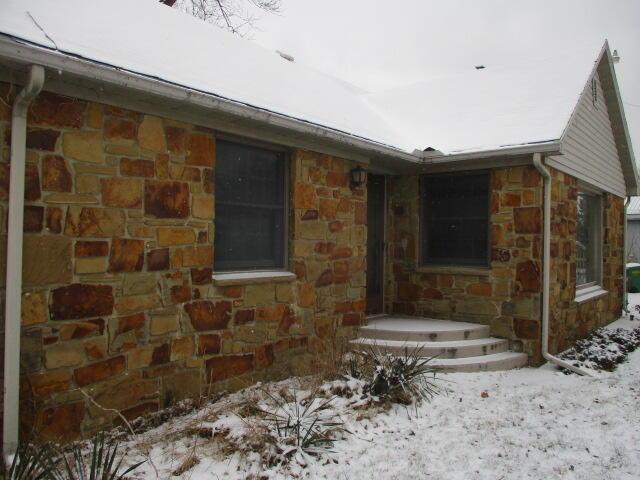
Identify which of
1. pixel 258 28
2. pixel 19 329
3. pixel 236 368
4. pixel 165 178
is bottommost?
pixel 236 368

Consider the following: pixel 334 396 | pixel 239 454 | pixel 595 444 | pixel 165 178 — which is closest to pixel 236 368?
pixel 334 396

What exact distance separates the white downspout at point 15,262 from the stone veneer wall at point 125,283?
0.24 ft

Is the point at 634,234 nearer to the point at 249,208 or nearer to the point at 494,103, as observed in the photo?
the point at 494,103

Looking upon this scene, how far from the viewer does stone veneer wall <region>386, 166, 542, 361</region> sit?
257 inches

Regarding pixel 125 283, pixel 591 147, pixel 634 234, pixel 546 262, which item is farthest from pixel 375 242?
pixel 634 234

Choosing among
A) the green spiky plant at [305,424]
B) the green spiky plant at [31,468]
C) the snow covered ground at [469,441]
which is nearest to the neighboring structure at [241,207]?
the green spiky plant at [31,468]

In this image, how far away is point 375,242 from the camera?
7750 mm

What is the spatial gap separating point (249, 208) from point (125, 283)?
1.64 meters

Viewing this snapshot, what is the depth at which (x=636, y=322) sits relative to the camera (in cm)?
1022

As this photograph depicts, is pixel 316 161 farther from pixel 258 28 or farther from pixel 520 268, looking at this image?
pixel 258 28

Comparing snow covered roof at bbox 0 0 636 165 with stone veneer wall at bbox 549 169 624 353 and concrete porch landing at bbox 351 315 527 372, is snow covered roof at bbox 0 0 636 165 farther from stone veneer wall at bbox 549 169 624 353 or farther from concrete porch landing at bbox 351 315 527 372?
concrete porch landing at bbox 351 315 527 372

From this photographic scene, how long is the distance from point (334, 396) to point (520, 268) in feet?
11.2

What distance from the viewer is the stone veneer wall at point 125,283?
3600 mm

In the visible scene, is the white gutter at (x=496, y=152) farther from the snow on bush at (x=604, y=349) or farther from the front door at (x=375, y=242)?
the snow on bush at (x=604, y=349)
